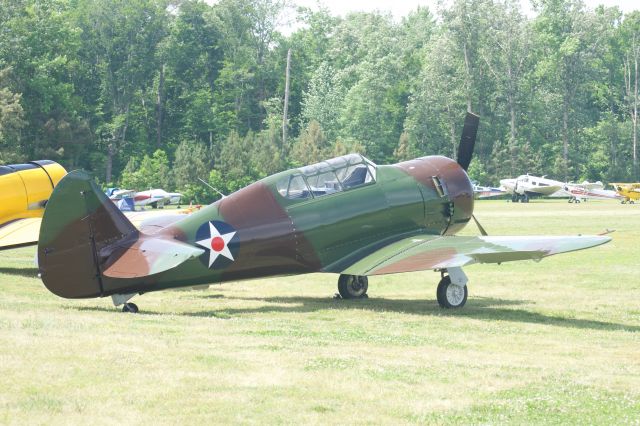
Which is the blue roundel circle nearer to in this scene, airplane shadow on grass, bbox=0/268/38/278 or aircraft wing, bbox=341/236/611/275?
aircraft wing, bbox=341/236/611/275

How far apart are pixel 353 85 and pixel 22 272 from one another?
71652 mm

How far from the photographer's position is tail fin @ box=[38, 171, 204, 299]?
12148 millimetres

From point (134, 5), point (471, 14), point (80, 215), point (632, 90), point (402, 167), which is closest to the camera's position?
point (80, 215)

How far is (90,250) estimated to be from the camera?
12.3m

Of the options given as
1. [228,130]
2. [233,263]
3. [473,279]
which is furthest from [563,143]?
[233,263]

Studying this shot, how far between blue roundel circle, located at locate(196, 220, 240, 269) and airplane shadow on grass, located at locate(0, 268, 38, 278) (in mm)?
7094

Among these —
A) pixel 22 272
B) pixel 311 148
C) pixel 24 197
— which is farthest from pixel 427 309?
pixel 311 148

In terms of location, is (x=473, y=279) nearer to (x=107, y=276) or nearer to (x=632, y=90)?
(x=107, y=276)

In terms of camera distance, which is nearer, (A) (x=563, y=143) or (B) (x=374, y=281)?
(B) (x=374, y=281)

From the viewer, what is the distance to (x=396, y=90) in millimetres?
87312

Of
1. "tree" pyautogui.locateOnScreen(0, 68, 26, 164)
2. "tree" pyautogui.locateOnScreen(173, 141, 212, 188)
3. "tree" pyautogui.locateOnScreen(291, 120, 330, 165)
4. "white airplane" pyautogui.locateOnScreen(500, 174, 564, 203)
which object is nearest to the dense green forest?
"tree" pyautogui.locateOnScreen(291, 120, 330, 165)

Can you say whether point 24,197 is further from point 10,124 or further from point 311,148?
point 311,148

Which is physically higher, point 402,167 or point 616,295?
point 402,167

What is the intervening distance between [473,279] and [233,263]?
7410 millimetres
